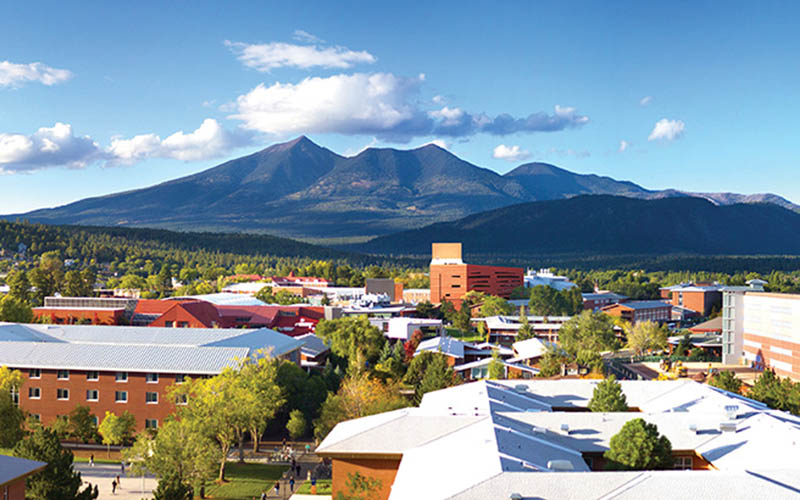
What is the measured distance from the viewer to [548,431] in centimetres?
2986

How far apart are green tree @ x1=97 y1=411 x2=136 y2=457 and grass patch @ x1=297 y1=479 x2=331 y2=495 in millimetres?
13720

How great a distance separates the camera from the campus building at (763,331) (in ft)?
208

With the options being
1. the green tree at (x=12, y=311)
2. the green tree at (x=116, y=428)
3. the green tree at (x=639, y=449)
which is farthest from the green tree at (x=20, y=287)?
the green tree at (x=639, y=449)

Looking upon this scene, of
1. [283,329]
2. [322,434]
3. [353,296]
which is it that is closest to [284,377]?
[322,434]

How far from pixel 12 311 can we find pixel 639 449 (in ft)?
224

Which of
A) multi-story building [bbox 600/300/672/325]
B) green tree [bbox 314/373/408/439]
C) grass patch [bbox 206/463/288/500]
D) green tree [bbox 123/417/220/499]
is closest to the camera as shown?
green tree [bbox 123/417/220/499]

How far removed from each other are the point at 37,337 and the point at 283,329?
33012mm

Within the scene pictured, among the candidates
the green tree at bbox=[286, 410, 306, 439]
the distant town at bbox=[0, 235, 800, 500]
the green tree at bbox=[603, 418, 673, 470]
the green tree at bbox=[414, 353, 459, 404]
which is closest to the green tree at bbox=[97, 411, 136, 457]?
the distant town at bbox=[0, 235, 800, 500]

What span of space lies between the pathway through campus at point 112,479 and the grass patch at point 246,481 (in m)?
2.91

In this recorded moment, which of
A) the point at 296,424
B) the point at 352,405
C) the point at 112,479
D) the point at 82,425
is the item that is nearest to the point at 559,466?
the point at 352,405

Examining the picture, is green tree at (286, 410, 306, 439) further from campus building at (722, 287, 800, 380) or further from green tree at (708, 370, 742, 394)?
campus building at (722, 287, 800, 380)

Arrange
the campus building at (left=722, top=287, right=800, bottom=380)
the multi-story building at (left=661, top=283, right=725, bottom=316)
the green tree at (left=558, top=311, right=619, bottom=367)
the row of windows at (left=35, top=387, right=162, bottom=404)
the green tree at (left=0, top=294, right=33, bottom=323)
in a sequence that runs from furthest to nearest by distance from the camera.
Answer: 1. the multi-story building at (left=661, top=283, right=725, bottom=316)
2. the green tree at (left=0, top=294, right=33, bottom=323)
3. the green tree at (left=558, top=311, right=619, bottom=367)
4. the campus building at (left=722, top=287, right=800, bottom=380)
5. the row of windows at (left=35, top=387, right=162, bottom=404)

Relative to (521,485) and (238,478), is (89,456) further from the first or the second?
(521,485)

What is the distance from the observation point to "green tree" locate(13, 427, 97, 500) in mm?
27000
